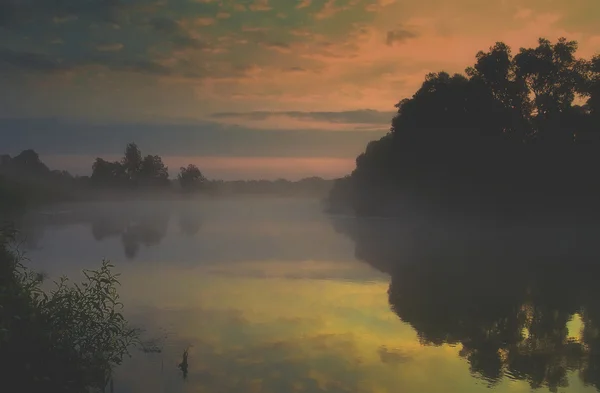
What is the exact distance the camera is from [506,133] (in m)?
59.8

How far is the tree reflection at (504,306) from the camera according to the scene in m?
14.5

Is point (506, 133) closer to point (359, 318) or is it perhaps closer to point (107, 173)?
point (359, 318)

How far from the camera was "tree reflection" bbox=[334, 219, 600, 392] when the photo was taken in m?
14.5

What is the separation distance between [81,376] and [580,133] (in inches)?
2208

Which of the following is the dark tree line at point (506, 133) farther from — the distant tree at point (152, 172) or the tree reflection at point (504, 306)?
the distant tree at point (152, 172)

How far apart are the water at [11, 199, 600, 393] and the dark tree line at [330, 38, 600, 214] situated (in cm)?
1710

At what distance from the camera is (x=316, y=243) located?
50.0 meters

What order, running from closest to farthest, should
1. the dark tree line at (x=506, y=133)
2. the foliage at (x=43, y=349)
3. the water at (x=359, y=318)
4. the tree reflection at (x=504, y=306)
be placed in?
the foliage at (x=43, y=349) < the water at (x=359, y=318) < the tree reflection at (x=504, y=306) < the dark tree line at (x=506, y=133)

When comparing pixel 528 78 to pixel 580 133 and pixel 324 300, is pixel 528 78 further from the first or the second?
pixel 324 300

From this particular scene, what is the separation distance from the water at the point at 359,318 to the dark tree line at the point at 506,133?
1710 centimetres

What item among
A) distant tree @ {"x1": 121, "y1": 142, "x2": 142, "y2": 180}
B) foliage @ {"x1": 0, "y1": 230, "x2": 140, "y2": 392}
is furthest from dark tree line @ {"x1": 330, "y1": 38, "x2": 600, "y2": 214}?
distant tree @ {"x1": 121, "y1": 142, "x2": 142, "y2": 180}

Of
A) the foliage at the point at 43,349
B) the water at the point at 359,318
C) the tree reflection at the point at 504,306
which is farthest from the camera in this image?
the tree reflection at the point at 504,306

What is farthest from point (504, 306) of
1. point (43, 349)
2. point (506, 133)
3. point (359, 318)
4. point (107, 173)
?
point (107, 173)

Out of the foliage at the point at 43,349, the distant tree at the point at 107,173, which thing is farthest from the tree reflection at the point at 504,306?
the distant tree at the point at 107,173
